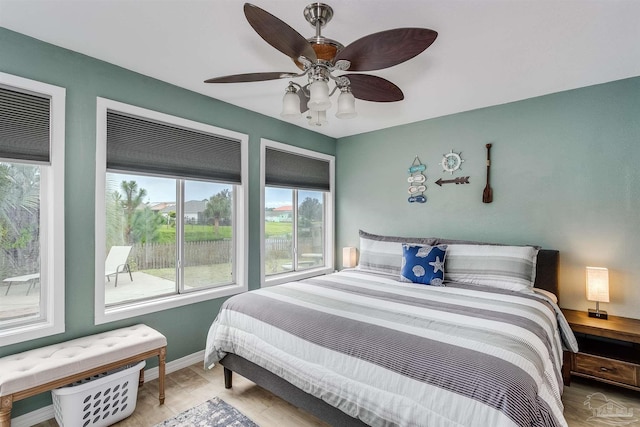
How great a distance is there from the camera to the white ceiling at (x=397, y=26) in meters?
1.74

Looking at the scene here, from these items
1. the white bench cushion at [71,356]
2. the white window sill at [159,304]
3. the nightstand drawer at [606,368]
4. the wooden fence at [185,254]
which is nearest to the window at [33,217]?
the white bench cushion at [71,356]

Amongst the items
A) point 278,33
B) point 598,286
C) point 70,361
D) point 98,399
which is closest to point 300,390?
point 98,399

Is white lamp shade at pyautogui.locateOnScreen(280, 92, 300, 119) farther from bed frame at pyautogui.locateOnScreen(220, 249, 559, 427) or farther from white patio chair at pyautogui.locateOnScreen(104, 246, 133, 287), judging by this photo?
white patio chair at pyautogui.locateOnScreen(104, 246, 133, 287)

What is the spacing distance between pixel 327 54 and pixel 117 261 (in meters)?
2.34

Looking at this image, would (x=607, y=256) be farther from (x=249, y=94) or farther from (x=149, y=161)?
(x=149, y=161)

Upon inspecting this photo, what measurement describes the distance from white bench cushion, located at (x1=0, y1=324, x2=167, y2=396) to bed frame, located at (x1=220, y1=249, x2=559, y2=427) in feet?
1.91

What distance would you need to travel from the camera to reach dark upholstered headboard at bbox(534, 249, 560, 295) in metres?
2.79

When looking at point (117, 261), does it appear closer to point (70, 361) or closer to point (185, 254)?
point (185, 254)

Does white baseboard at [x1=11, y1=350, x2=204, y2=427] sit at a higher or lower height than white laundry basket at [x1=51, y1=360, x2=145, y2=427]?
lower

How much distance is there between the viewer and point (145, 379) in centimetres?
259

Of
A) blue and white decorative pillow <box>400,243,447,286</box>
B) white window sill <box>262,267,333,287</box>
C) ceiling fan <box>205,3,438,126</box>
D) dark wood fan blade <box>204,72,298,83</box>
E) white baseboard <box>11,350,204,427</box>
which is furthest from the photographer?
white window sill <box>262,267,333,287</box>

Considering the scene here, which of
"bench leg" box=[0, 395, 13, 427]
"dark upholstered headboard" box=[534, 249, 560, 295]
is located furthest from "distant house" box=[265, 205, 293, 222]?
"dark upholstered headboard" box=[534, 249, 560, 295]

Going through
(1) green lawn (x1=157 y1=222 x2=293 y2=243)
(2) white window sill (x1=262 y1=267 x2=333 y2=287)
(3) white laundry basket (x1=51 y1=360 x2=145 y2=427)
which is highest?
(1) green lawn (x1=157 y1=222 x2=293 y2=243)

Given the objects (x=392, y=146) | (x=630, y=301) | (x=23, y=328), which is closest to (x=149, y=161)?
(x=23, y=328)
